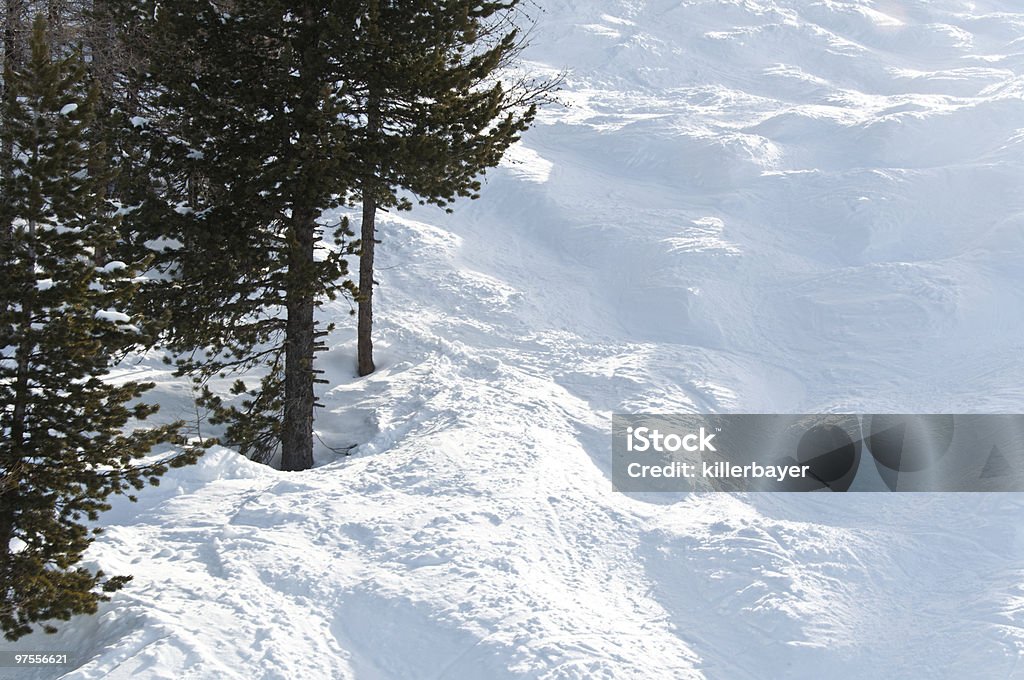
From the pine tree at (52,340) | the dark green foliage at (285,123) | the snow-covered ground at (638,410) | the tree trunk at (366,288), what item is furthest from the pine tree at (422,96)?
the snow-covered ground at (638,410)

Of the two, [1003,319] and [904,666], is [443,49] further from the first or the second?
[1003,319]

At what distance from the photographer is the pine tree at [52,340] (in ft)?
21.7

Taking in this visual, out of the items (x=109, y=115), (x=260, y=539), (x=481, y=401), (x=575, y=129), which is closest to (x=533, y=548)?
(x=260, y=539)

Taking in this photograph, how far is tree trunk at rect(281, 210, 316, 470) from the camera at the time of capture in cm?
1098

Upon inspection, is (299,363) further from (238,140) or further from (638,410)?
(638,410)

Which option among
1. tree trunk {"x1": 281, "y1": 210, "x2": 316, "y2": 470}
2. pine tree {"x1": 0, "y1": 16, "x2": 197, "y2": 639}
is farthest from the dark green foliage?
pine tree {"x1": 0, "y1": 16, "x2": 197, "y2": 639}

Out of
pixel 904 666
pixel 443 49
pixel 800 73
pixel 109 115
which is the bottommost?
pixel 904 666

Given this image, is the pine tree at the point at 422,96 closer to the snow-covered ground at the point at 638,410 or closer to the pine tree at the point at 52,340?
the pine tree at the point at 52,340

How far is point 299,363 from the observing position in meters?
11.3

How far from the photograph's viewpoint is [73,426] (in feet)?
23.2

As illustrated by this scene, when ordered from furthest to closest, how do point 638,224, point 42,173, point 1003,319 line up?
point 638,224 → point 1003,319 → point 42,173

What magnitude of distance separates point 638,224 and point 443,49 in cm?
1291

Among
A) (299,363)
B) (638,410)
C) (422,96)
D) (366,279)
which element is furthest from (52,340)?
(638,410)

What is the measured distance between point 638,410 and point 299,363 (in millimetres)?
5974
